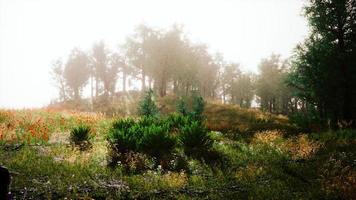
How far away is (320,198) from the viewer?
8414 millimetres

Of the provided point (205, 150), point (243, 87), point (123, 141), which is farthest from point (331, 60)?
point (243, 87)

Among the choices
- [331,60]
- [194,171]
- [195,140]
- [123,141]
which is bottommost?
[194,171]

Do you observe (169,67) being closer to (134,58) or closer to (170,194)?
(134,58)

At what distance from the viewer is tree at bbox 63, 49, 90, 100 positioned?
2196 inches

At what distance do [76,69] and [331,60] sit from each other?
45151 millimetres

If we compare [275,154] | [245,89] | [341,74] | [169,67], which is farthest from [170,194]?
[245,89]

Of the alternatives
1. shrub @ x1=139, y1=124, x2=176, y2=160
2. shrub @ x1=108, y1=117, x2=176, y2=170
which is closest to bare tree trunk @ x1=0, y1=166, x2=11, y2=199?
shrub @ x1=108, y1=117, x2=176, y2=170

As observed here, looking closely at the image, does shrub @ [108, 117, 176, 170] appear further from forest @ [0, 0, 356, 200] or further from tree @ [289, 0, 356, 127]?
tree @ [289, 0, 356, 127]

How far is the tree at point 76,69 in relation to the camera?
55.8m

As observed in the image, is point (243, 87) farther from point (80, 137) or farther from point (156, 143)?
point (156, 143)

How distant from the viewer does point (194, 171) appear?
34.9ft

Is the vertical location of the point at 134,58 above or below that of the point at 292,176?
above

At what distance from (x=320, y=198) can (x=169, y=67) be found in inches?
1392

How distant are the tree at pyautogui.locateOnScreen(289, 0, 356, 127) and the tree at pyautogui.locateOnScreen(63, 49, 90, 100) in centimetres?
4218
